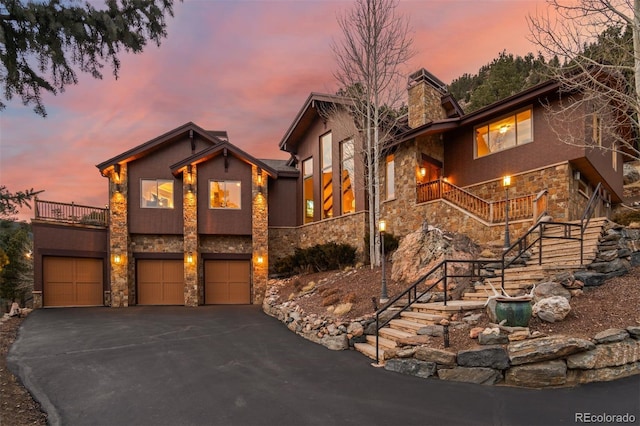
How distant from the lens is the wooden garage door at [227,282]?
58.7 feet

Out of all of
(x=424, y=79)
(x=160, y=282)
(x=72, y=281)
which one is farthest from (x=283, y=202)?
(x=72, y=281)

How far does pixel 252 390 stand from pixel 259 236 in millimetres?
12449

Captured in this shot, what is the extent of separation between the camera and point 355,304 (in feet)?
33.3

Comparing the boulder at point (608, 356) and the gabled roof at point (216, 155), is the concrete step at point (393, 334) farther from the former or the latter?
the gabled roof at point (216, 155)

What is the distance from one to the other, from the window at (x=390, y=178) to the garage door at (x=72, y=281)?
15065mm

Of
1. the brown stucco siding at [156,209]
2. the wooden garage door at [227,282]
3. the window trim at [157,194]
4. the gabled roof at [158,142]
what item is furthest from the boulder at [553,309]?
the window trim at [157,194]

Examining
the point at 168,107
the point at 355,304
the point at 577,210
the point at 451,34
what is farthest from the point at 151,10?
the point at 168,107

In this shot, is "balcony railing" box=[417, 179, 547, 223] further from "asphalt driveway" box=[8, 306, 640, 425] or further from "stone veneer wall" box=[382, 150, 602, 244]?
"asphalt driveway" box=[8, 306, 640, 425]

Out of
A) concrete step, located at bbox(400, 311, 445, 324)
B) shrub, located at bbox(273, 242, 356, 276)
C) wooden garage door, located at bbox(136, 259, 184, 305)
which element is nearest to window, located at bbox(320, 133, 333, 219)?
shrub, located at bbox(273, 242, 356, 276)

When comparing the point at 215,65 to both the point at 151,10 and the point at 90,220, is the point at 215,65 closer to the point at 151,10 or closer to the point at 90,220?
the point at 90,220

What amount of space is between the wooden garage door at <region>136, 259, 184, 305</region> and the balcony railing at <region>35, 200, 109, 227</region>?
2985 millimetres

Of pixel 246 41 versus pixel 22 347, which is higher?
pixel 246 41

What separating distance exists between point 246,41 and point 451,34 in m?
8.42

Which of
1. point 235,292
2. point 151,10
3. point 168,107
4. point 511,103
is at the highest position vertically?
point 168,107
